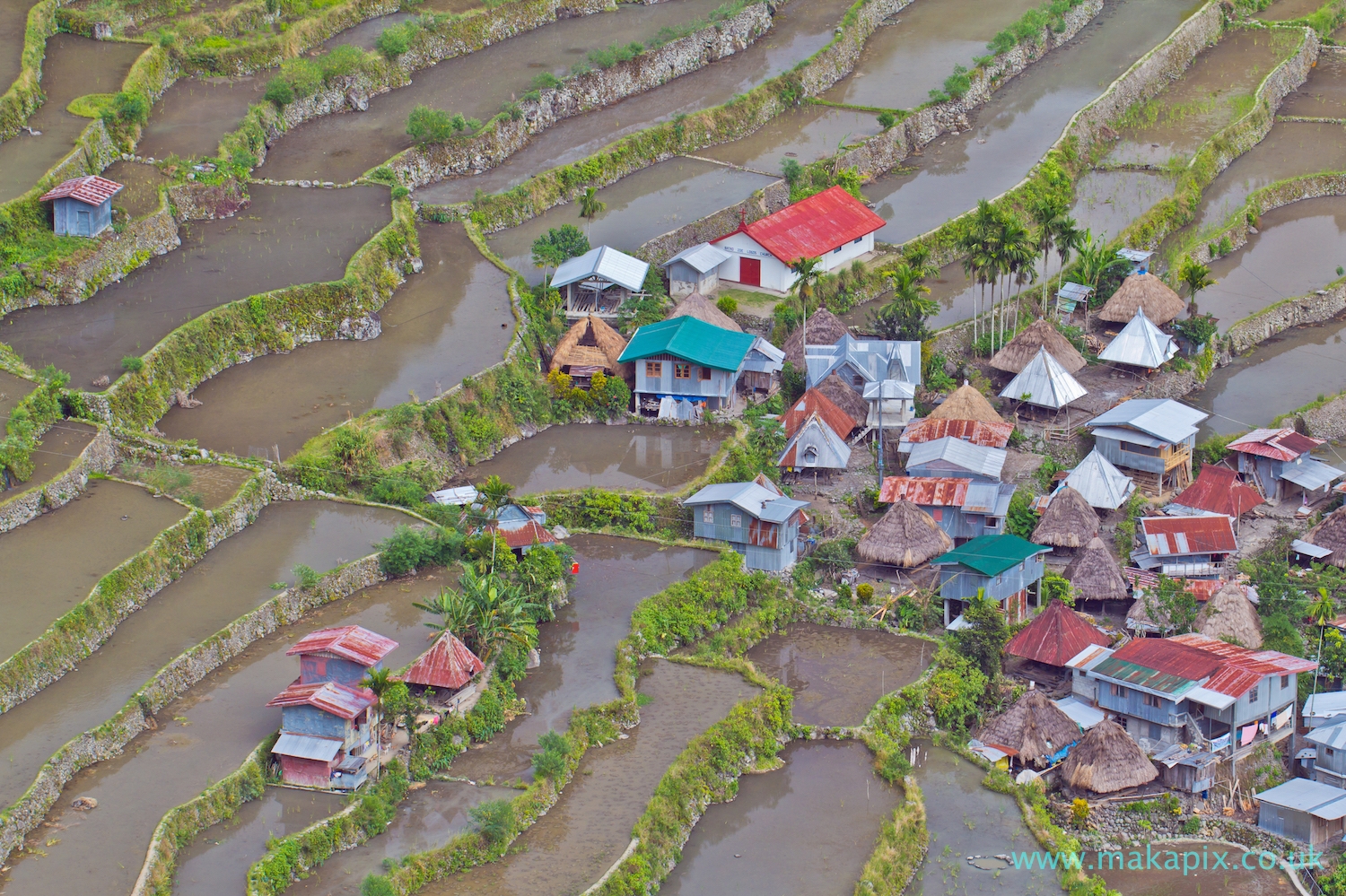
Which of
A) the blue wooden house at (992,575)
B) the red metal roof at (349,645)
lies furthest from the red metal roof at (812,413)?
the red metal roof at (349,645)

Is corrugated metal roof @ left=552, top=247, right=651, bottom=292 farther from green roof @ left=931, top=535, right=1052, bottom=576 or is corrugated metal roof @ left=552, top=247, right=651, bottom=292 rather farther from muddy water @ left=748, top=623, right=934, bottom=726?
muddy water @ left=748, top=623, right=934, bottom=726

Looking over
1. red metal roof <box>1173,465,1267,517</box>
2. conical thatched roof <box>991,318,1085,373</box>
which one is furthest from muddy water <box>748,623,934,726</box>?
conical thatched roof <box>991,318,1085,373</box>

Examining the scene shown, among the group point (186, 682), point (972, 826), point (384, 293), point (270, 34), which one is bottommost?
point (972, 826)

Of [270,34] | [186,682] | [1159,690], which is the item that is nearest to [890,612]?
[1159,690]

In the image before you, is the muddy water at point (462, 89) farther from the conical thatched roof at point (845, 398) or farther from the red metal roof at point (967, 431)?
the red metal roof at point (967, 431)

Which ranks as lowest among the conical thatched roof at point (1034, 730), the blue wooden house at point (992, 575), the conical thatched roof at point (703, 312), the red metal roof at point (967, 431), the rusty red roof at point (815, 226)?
the conical thatched roof at point (1034, 730)

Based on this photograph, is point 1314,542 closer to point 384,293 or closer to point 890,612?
point 890,612
